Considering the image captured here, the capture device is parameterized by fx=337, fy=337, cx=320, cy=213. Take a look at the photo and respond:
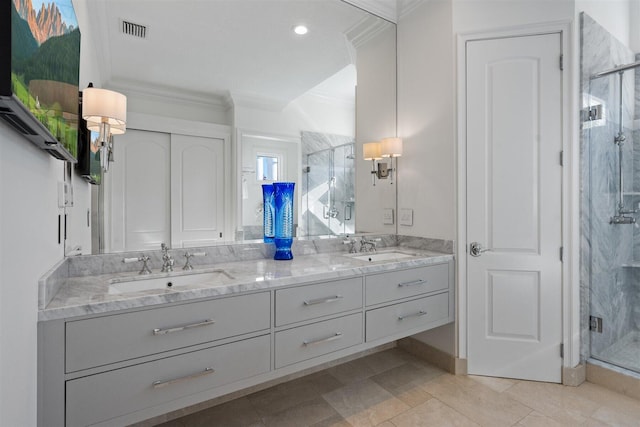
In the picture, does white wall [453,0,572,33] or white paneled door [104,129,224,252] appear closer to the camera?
white paneled door [104,129,224,252]

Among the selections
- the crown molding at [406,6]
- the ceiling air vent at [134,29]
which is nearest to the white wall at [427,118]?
the crown molding at [406,6]

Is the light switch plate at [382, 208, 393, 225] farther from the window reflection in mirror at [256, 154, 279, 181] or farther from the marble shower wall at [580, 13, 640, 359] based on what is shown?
the marble shower wall at [580, 13, 640, 359]

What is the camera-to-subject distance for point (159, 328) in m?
1.27

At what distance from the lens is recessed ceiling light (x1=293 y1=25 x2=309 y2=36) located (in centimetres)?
231

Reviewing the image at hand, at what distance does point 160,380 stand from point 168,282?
48 cm

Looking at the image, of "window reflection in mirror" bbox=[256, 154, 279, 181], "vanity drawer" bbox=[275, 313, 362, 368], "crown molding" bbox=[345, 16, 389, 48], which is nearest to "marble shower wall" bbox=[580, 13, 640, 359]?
"crown molding" bbox=[345, 16, 389, 48]

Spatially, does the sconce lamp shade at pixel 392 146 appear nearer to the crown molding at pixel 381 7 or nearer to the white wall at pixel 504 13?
the white wall at pixel 504 13

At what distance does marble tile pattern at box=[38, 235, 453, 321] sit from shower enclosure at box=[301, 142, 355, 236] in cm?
13

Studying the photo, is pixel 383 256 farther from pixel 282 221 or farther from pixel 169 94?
pixel 169 94

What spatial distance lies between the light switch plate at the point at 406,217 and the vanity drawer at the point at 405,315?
0.62 meters

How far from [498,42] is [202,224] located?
2.22 meters

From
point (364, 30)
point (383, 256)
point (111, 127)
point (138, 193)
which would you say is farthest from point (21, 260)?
point (364, 30)

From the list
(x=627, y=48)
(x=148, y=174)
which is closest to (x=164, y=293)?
(x=148, y=174)

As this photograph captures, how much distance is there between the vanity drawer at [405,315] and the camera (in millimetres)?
1882
